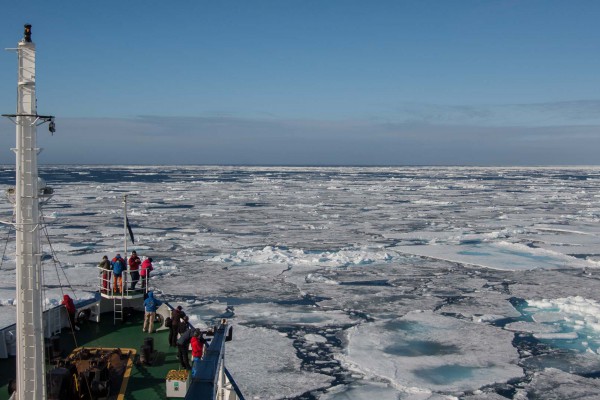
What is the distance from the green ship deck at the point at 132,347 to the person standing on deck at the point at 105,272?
50cm

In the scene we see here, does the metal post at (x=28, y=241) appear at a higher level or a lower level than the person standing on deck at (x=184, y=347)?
higher

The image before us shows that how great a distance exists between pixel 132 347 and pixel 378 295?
25.2ft

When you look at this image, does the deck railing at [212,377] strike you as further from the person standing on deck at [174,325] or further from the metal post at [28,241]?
the metal post at [28,241]

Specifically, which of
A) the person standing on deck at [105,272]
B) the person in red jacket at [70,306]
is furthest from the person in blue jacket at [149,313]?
the person standing on deck at [105,272]

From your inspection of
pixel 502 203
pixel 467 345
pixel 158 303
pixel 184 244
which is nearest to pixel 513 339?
pixel 467 345

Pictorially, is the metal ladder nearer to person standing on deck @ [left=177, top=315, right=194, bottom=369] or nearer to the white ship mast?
person standing on deck @ [left=177, top=315, right=194, bottom=369]

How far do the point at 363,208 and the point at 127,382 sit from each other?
32.1 meters

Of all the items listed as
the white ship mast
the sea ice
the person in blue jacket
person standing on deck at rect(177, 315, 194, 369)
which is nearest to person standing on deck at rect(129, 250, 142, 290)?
the person in blue jacket

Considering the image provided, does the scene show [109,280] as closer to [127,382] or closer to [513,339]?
[127,382]

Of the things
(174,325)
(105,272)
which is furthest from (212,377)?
(105,272)

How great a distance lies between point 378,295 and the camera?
48.2 feet

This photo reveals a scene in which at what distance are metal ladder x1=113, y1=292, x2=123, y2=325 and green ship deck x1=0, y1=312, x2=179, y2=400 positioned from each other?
0.11 metres

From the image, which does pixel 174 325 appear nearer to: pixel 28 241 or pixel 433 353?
pixel 28 241

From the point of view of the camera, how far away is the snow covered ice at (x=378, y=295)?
952 centimetres
